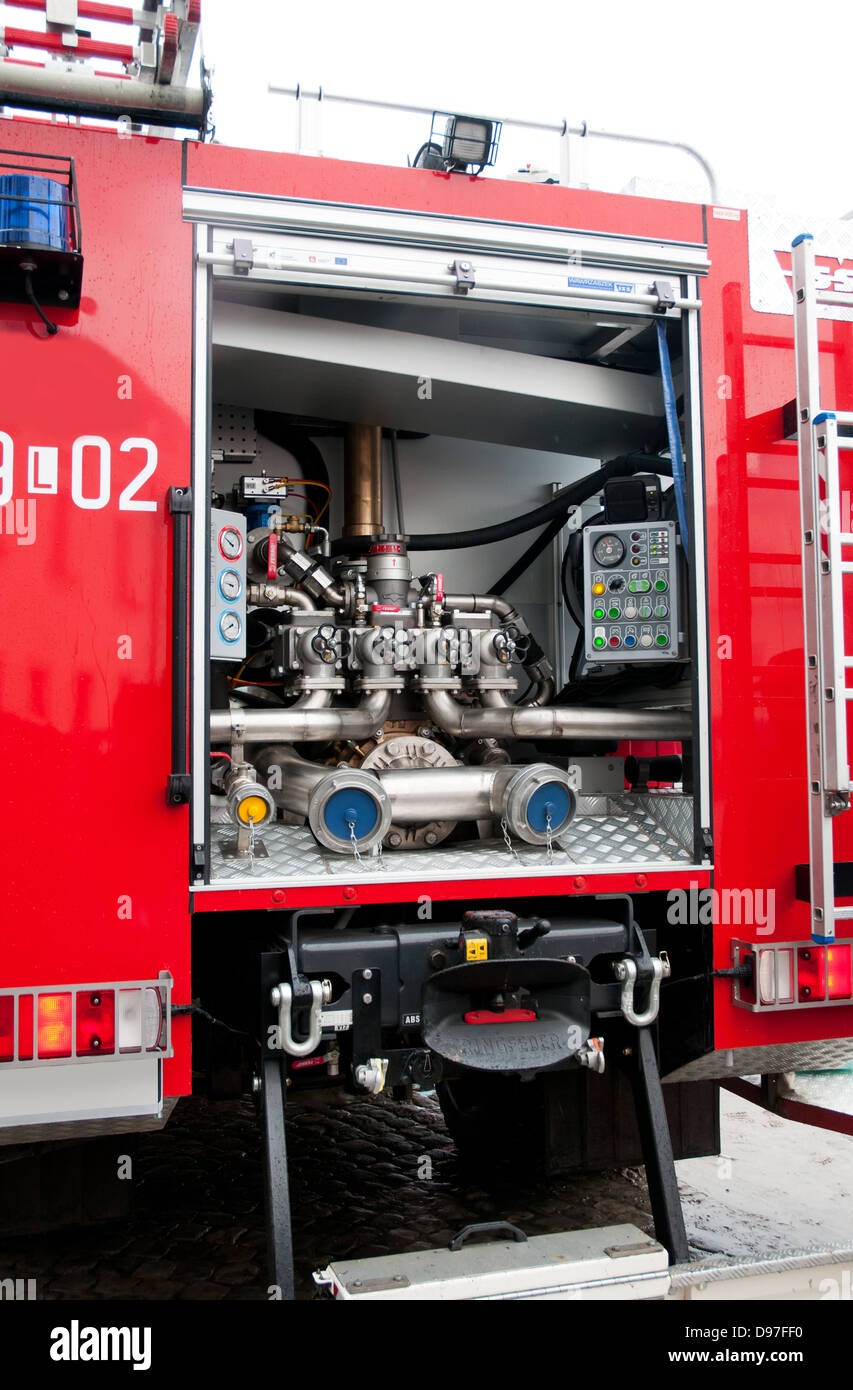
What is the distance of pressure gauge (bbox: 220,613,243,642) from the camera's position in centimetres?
324

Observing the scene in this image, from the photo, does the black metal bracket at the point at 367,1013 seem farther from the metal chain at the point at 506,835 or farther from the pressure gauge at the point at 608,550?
the pressure gauge at the point at 608,550

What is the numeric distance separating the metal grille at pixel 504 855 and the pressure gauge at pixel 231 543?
88 centimetres

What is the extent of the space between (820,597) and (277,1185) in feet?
7.03

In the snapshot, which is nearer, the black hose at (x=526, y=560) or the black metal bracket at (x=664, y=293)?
the black metal bracket at (x=664, y=293)

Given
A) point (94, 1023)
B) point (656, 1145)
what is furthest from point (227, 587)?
point (656, 1145)

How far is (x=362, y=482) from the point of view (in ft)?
13.8

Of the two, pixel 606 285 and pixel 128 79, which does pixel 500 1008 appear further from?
pixel 128 79

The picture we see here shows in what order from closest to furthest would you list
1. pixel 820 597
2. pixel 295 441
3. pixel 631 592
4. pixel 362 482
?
1. pixel 820 597
2. pixel 631 592
3. pixel 362 482
4. pixel 295 441

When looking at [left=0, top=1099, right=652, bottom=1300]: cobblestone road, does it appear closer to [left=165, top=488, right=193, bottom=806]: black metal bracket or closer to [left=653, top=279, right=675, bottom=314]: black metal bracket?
[left=165, top=488, right=193, bottom=806]: black metal bracket

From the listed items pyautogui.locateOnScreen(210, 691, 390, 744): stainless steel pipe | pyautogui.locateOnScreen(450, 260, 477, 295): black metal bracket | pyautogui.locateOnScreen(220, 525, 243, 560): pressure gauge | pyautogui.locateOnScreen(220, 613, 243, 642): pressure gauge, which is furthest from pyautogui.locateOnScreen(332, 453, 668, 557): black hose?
pyautogui.locateOnScreen(450, 260, 477, 295): black metal bracket

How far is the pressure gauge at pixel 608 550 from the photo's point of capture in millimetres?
3680

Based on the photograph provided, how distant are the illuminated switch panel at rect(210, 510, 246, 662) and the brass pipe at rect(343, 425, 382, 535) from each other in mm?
A: 886
